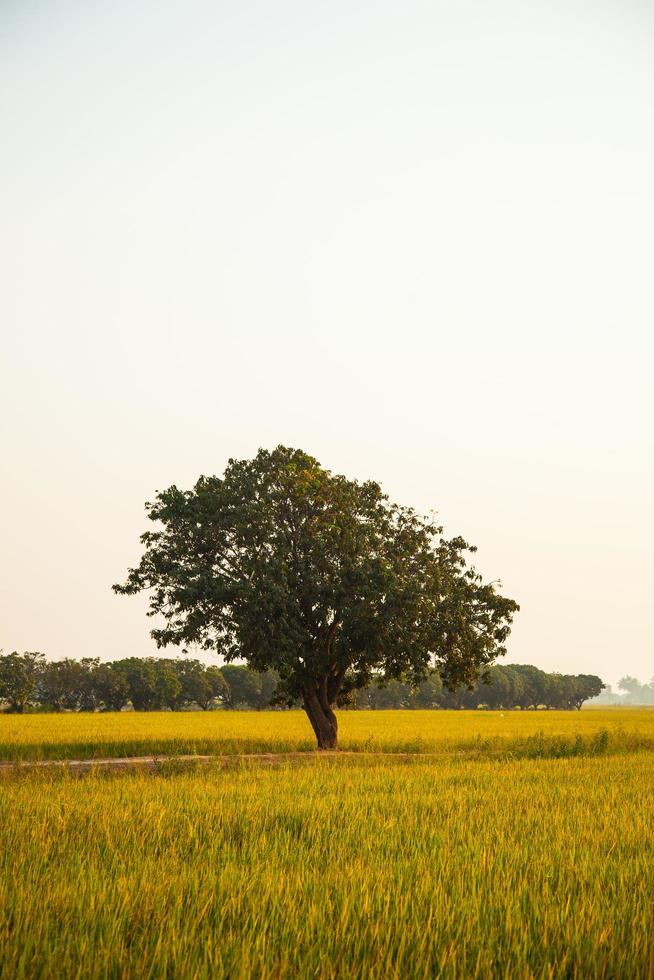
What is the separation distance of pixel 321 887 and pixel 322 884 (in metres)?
0.13

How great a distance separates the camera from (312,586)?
29.5 m

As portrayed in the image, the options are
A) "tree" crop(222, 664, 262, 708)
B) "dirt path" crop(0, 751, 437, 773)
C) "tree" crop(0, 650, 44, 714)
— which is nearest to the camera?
"dirt path" crop(0, 751, 437, 773)

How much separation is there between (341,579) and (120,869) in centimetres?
2237

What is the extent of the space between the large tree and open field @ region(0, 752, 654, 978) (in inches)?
612

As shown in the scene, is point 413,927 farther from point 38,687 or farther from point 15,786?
point 38,687

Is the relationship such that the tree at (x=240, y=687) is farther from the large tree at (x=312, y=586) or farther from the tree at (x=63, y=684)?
the large tree at (x=312, y=586)

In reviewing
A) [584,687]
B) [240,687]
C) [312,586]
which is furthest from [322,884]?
[584,687]

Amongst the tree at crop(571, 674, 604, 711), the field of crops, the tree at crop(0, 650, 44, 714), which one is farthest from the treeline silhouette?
the field of crops

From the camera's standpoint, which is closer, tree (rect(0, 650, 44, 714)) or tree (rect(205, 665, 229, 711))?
tree (rect(0, 650, 44, 714))

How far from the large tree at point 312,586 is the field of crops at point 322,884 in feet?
47.9

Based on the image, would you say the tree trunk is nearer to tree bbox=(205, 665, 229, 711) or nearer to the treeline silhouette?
the treeline silhouette

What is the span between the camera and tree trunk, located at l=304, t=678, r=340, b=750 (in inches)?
1243

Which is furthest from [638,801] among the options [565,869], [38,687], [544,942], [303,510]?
[38,687]

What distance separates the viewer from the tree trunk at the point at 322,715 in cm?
3156
